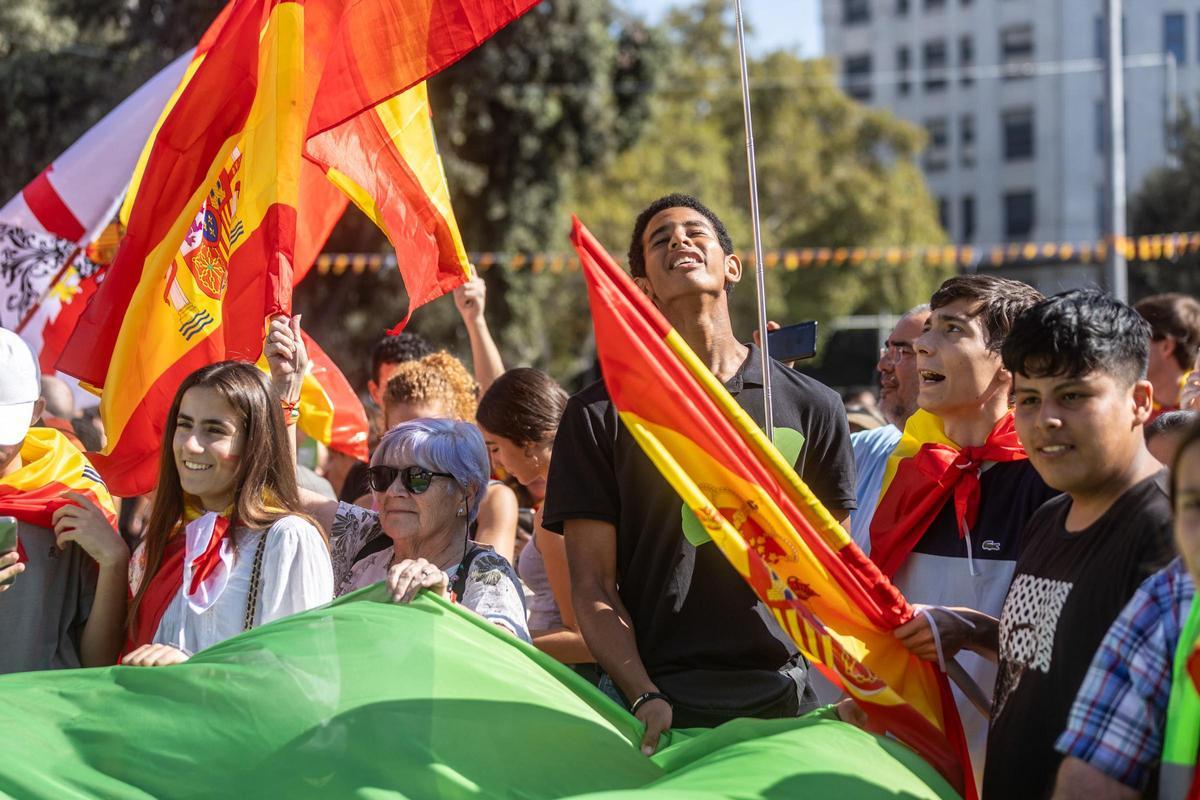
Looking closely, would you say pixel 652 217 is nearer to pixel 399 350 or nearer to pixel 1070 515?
pixel 1070 515

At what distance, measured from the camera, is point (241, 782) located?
2943 mm

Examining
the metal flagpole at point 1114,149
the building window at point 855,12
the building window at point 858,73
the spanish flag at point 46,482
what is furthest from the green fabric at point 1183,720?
the building window at point 855,12

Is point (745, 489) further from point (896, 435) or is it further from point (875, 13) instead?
point (875, 13)

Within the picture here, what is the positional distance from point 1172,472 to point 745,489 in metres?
0.92

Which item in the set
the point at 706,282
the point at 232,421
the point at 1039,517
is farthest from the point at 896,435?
the point at 232,421

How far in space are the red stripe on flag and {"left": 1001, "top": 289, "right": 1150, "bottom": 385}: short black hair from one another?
17.7 feet

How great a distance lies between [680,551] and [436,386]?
2.11 meters

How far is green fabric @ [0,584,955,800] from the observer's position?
2.91 m

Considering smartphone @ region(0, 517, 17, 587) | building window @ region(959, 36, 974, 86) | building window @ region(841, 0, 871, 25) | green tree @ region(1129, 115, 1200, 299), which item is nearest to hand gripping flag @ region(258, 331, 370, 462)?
smartphone @ region(0, 517, 17, 587)

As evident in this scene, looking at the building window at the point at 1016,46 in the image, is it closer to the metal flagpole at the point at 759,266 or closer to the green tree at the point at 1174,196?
the green tree at the point at 1174,196

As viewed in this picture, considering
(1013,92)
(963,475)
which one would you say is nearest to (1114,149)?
(963,475)

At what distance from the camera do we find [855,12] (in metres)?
63.2

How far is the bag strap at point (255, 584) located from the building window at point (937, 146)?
60003 mm

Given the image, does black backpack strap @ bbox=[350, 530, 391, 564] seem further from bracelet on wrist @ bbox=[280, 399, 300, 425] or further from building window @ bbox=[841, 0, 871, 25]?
building window @ bbox=[841, 0, 871, 25]
